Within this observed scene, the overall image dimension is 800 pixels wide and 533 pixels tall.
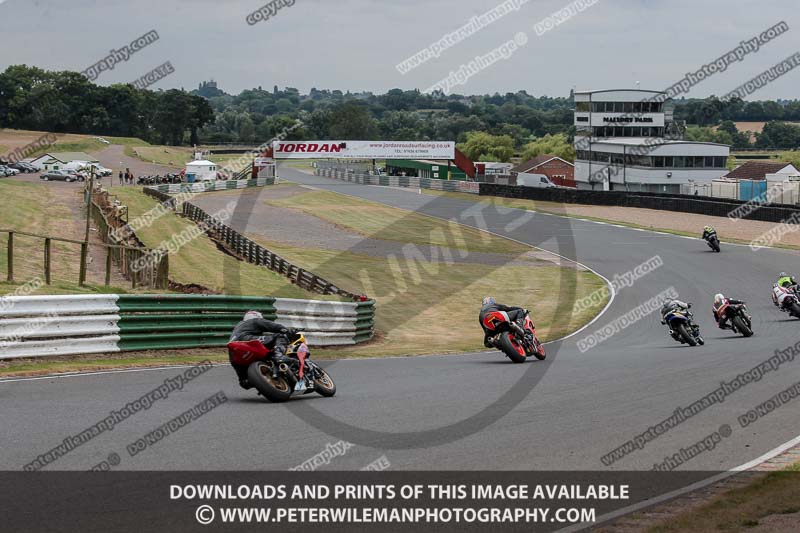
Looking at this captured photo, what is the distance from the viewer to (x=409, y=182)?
10356 cm

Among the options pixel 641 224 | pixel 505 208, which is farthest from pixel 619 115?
pixel 641 224

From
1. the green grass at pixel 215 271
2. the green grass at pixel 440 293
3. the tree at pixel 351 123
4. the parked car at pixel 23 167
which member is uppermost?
the tree at pixel 351 123

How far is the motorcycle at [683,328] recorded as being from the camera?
21859 mm

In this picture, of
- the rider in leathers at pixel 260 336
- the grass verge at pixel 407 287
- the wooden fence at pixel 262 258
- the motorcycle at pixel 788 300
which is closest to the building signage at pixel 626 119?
the grass verge at pixel 407 287

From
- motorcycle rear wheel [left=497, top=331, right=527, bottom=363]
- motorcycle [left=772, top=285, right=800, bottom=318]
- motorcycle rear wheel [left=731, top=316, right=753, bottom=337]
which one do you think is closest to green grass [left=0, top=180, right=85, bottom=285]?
motorcycle rear wheel [left=497, top=331, right=527, bottom=363]

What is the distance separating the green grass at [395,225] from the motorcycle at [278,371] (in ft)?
126

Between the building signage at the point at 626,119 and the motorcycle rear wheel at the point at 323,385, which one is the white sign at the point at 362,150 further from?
the motorcycle rear wheel at the point at 323,385

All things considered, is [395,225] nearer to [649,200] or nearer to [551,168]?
[649,200]

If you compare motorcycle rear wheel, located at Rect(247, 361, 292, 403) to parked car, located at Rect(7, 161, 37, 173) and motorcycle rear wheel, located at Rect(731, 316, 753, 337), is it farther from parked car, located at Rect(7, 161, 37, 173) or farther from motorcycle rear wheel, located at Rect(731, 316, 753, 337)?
parked car, located at Rect(7, 161, 37, 173)

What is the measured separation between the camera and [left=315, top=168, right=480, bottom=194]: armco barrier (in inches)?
3620

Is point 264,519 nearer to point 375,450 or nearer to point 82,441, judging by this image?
point 375,450

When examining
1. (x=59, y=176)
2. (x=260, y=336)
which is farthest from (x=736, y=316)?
(x=59, y=176)

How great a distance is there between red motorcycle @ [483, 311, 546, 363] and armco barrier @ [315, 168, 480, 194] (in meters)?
72.5

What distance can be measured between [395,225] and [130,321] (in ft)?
153
